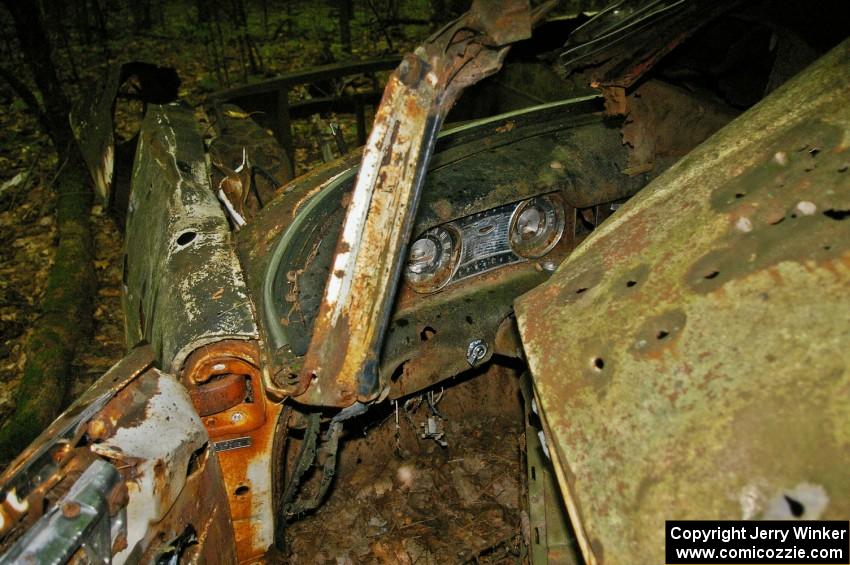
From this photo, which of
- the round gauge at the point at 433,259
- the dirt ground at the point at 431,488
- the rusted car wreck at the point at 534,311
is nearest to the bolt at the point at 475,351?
the rusted car wreck at the point at 534,311

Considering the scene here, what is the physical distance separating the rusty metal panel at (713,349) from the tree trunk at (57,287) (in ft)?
9.20

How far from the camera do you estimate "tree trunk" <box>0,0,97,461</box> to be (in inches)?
125

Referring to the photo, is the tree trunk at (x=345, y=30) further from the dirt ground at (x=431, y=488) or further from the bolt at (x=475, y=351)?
the bolt at (x=475, y=351)

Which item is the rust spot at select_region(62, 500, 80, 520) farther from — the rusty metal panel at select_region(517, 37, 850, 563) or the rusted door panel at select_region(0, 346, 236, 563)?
the rusty metal panel at select_region(517, 37, 850, 563)

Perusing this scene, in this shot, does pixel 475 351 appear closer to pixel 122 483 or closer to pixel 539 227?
pixel 539 227

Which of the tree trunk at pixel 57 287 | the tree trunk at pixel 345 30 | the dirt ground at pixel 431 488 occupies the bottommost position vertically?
the dirt ground at pixel 431 488

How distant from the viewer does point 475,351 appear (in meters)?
2.15

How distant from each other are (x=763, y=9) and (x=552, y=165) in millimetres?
856

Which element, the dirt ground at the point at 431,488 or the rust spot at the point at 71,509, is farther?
the dirt ground at the point at 431,488

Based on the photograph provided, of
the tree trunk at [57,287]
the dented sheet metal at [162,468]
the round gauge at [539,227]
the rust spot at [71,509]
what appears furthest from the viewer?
the tree trunk at [57,287]

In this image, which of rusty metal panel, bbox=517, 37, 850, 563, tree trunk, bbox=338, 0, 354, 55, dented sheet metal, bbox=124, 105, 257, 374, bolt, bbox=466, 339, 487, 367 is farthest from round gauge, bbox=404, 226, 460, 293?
tree trunk, bbox=338, 0, 354, 55

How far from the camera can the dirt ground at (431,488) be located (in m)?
2.45

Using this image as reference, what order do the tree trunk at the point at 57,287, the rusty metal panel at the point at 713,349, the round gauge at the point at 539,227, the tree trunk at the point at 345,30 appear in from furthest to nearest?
1. the tree trunk at the point at 345,30
2. the tree trunk at the point at 57,287
3. the round gauge at the point at 539,227
4. the rusty metal panel at the point at 713,349

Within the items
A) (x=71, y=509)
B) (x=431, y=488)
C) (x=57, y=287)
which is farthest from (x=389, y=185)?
(x=57, y=287)
